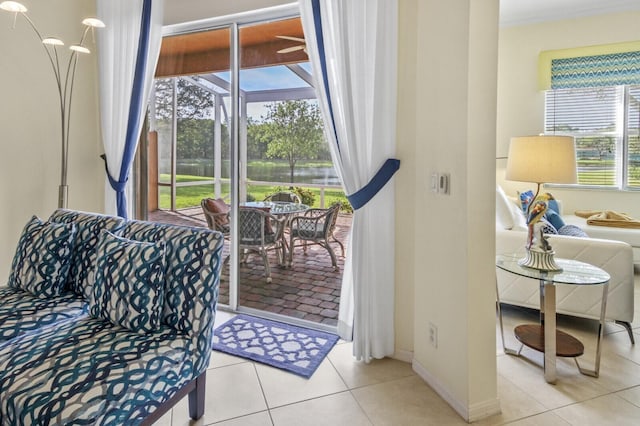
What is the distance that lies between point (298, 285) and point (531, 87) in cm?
432

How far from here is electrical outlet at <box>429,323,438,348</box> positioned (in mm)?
2115

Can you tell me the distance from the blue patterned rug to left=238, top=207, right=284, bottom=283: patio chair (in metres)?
0.60

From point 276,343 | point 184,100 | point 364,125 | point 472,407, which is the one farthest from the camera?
point 184,100

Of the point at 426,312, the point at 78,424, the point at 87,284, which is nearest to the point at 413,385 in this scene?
the point at 426,312

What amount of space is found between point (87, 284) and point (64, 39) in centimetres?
240

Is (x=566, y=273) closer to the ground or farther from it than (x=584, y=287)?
farther from it

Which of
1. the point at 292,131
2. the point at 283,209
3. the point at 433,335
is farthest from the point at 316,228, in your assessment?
the point at 433,335

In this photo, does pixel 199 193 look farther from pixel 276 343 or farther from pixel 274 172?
pixel 276 343

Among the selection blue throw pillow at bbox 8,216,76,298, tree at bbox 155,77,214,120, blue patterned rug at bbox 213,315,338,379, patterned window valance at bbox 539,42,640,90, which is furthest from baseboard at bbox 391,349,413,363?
patterned window valance at bbox 539,42,640,90

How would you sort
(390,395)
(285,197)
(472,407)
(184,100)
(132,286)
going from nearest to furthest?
(132,286) → (472,407) → (390,395) → (285,197) → (184,100)

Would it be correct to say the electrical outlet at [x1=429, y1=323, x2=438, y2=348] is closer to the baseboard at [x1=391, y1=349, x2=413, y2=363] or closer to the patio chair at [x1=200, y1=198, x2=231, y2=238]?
the baseboard at [x1=391, y1=349, x2=413, y2=363]

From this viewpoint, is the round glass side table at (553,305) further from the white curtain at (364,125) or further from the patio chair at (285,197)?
the patio chair at (285,197)

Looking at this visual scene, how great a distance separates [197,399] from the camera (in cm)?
186

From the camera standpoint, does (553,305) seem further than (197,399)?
Yes
